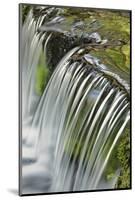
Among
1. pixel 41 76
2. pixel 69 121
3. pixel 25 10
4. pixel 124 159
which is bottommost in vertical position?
pixel 124 159

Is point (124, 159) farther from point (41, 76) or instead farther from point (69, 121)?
point (41, 76)

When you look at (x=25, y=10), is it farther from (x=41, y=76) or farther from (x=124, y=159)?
(x=124, y=159)

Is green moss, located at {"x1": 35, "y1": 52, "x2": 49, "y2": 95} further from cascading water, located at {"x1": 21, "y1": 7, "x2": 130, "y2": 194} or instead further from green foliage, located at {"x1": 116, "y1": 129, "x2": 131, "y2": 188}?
green foliage, located at {"x1": 116, "y1": 129, "x2": 131, "y2": 188}

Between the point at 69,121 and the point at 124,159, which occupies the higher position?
the point at 69,121

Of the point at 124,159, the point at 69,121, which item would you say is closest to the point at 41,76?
the point at 69,121

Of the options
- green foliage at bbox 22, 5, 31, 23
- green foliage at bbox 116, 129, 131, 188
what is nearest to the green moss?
green foliage at bbox 22, 5, 31, 23

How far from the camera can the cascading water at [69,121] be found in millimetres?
3168

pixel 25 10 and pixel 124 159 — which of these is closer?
pixel 25 10

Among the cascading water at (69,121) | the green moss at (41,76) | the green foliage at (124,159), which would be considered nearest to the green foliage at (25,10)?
the cascading water at (69,121)

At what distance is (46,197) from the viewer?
125 inches

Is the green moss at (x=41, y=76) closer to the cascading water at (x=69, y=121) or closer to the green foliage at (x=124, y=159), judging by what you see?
the cascading water at (x=69, y=121)

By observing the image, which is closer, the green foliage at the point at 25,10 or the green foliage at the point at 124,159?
the green foliage at the point at 25,10

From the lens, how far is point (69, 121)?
10.6ft

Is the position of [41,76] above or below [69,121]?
above
